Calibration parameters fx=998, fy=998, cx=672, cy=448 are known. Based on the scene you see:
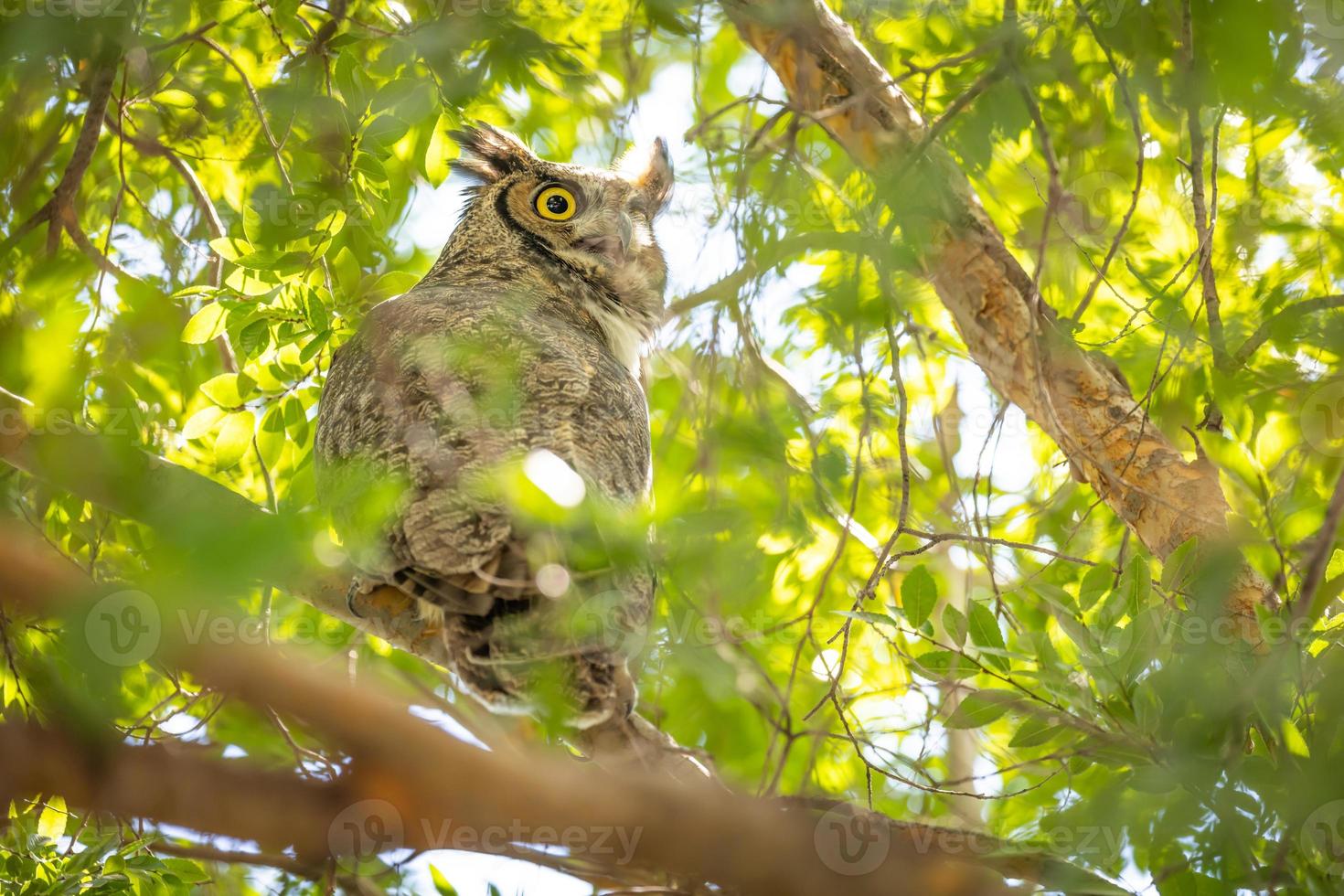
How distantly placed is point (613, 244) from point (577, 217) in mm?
176

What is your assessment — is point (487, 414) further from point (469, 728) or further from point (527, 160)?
point (527, 160)

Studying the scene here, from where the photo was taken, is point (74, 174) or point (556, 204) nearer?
point (74, 174)

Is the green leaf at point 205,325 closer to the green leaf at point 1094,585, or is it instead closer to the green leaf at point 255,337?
the green leaf at point 255,337

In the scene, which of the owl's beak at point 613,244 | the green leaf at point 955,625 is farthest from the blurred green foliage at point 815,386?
the owl's beak at point 613,244

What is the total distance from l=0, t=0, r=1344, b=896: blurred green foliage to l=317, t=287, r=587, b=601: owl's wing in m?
0.17

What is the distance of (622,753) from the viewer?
2.21 metres

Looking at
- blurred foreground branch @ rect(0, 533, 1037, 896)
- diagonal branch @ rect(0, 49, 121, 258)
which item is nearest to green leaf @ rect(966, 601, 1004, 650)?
blurred foreground branch @ rect(0, 533, 1037, 896)

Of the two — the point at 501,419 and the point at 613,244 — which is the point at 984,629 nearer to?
the point at 501,419

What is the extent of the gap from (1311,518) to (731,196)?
2.24 m

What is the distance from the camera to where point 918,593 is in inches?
88.2

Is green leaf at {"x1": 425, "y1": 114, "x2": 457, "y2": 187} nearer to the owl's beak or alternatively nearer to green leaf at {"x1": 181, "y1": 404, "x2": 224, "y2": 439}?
the owl's beak

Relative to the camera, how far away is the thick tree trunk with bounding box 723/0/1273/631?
8.68 ft

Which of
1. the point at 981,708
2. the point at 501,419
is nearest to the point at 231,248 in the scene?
the point at 501,419

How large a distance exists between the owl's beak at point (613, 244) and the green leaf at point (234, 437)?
1.45 meters
